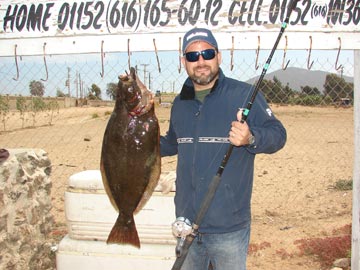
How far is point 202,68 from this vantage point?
2.72m

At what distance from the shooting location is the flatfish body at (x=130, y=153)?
2494 millimetres

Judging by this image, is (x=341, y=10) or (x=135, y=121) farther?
(x=341, y=10)

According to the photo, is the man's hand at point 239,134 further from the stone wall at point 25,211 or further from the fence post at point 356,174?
the stone wall at point 25,211

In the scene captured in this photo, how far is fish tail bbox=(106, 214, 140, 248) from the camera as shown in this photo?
2.71 metres

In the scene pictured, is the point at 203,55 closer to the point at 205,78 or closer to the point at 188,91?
the point at 205,78

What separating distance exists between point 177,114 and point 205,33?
0.58m

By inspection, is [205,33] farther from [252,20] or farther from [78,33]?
[78,33]

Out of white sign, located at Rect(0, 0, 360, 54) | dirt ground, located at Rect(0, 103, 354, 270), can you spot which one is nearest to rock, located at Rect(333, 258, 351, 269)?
dirt ground, located at Rect(0, 103, 354, 270)

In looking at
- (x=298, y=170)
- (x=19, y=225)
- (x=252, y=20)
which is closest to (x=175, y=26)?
(x=252, y=20)

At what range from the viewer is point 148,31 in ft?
12.6

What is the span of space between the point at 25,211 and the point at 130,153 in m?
1.97

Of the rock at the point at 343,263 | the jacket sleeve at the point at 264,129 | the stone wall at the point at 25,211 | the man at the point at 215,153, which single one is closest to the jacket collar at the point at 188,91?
the man at the point at 215,153

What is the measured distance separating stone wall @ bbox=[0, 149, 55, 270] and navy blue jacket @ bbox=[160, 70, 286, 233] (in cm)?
186

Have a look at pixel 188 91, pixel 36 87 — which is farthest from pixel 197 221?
pixel 36 87
